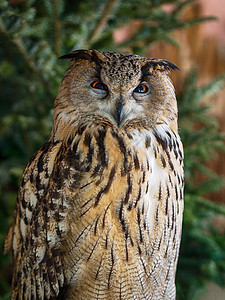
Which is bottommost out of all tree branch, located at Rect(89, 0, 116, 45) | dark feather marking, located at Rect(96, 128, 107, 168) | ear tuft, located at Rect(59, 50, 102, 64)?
dark feather marking, located at Rect(96, 128, 107, 168)

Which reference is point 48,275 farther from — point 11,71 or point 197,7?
point 197,7

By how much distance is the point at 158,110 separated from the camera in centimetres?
107

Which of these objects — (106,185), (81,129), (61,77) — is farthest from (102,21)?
(106,185)

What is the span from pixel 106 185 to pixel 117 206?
0.07 metres

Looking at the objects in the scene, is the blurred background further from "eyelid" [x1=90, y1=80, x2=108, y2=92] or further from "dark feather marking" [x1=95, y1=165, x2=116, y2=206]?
"dark feather marking" [x1=95, y1=165, x2=116, y2=206]

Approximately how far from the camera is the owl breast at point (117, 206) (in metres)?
1.03

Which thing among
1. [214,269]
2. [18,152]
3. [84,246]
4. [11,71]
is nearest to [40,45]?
[11,71]

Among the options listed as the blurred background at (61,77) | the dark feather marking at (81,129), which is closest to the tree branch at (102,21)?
the blurred background at (61,77)

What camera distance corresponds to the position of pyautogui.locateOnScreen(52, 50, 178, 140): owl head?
1.00 metres

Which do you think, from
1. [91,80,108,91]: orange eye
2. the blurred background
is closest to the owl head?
[91,80,108,91]: orange eye

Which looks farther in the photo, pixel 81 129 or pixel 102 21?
pixel 102 21

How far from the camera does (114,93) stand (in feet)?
3.32

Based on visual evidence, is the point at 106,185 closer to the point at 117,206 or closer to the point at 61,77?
the point at 117,206

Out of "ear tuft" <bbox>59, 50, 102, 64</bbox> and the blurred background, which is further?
the blurred background
